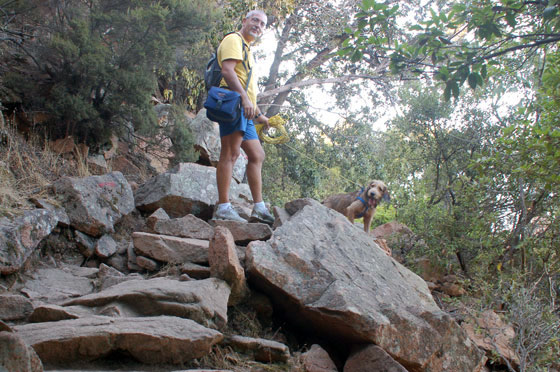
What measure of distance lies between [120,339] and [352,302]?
5.33ft

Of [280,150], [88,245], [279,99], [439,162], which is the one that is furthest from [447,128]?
[88,245]

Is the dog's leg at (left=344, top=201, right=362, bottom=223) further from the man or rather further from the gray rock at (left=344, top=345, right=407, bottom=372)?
the gray rock at (left=344, top=345, right=407, bottom=372)

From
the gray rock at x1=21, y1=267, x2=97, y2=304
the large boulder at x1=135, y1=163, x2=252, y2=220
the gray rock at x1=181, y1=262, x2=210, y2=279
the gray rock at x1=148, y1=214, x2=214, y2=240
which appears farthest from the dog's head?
the gray rock at x1=21, y1=267, x2=97, y2=304

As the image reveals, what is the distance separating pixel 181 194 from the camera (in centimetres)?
564

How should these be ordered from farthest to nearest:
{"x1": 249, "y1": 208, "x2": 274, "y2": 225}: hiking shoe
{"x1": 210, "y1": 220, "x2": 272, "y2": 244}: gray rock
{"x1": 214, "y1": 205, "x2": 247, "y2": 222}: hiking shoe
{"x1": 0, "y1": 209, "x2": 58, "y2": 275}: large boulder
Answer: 1. {"x1": 249, "y1": 208, "x2": 274, "y2": 225}: hiking shoe
2. {"x1": 214, "y1": 205, "x2": 247, "y2": 222}: hiking shoe
3. {"x1": 210, "y1": 220, "x2": 272, "y2": 244}: gray rock
4. {"x1": 0, "y1": 209, "x2": 58, "y2": 275}: large boulder

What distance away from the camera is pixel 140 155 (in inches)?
323

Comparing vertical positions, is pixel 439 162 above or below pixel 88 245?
above

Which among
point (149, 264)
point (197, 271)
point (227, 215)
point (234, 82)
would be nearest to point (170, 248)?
point (149, 264)

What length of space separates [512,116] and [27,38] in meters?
8.06

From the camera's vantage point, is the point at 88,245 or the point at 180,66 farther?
the point at 180,66

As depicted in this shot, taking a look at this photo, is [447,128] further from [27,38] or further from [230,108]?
[27,38]

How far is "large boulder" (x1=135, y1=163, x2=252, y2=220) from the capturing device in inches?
223

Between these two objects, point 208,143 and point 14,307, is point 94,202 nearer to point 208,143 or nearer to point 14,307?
point 14,307

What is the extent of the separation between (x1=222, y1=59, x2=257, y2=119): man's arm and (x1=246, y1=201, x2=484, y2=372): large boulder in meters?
1.24
